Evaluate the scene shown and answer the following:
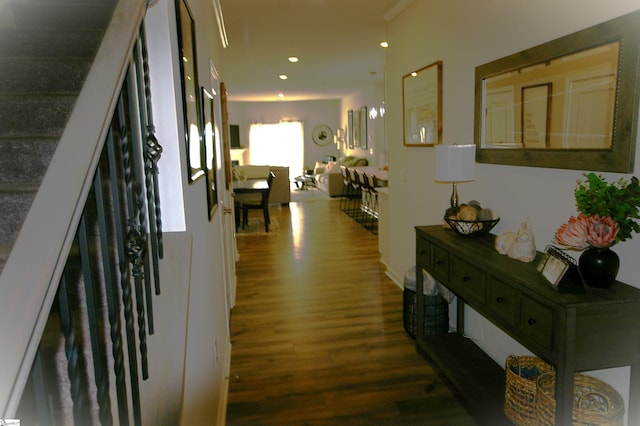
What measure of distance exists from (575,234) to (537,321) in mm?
370

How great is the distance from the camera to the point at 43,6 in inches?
70.2

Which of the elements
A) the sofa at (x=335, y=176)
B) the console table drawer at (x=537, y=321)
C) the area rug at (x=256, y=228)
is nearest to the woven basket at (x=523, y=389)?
the console table drawer at (x=537, y=321)

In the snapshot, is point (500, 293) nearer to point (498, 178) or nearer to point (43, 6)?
point (498, 178)

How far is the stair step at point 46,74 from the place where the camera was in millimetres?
1623

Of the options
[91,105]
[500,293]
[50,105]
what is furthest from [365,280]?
[91,105]

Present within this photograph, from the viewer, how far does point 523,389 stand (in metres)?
2.16

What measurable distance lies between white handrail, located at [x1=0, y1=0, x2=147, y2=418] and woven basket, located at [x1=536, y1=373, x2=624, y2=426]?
75.7 inches

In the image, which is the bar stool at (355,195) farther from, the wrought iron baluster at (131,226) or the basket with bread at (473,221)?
the wrought iron baluster at (131,226)

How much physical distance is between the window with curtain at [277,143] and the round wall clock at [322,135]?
42cm

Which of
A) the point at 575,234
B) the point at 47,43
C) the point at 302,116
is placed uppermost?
the point at 302,116

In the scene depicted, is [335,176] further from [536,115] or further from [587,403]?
[587,403]

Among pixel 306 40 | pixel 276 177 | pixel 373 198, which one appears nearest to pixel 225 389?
pixel 306 40

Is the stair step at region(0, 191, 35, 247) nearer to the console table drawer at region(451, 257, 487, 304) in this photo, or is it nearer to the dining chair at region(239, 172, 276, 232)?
the console table drawer at region(451, 257, 487, 304)

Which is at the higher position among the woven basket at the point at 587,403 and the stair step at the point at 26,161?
the stair step at the point at 26,161
